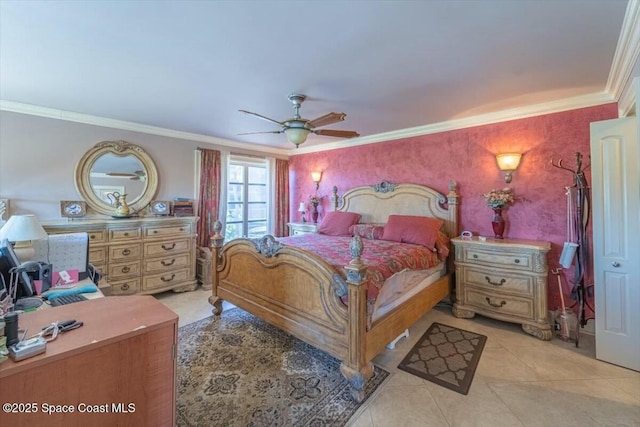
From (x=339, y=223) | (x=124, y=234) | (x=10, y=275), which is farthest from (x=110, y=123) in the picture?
(x=339, y=223)

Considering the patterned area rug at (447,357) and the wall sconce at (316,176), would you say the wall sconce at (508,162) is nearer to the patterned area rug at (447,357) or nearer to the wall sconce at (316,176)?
the patterned area rug at (447,357)

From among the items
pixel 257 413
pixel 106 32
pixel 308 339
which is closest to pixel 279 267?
pixel 308 339

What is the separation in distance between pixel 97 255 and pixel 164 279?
88cm

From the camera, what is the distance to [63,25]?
1737 millimetres

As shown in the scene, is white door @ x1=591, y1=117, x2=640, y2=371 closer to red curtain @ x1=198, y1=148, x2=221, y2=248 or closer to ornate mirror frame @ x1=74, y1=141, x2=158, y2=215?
red curtain @ x1=198, y1=148, x2=221, y2=248

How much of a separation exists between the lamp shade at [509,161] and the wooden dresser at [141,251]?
4.40m

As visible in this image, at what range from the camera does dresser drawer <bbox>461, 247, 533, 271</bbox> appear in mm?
2845

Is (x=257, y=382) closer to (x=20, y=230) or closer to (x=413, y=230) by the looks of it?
(x=20, y=230)

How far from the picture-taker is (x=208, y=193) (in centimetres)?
468

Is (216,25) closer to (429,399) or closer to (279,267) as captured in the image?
(279,267)

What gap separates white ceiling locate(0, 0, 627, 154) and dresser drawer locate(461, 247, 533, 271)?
1697mm

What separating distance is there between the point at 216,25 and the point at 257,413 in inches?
101

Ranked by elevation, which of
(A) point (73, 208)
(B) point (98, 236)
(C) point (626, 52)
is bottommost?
(B) point (98, 236)

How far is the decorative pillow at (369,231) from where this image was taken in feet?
13.0
